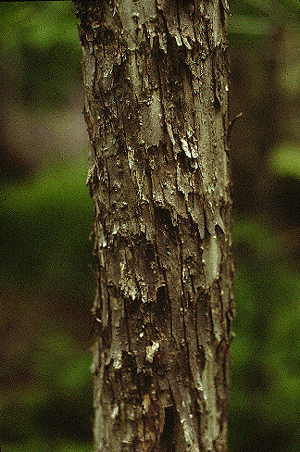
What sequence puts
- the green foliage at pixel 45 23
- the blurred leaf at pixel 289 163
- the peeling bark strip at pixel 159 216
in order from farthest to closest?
the blurred leaf at pixel 289 163 < the green foliage at pixel 45 23 < the peeling bark strip at pixel 159 216

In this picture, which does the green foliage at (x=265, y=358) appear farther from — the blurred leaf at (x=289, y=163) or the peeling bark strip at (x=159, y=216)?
the peeling bark strip at (x=159, y=216)

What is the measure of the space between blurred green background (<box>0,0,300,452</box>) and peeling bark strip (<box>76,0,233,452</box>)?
1.09 metres

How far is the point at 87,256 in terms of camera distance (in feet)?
14.7

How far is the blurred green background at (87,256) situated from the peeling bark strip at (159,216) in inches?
43.1

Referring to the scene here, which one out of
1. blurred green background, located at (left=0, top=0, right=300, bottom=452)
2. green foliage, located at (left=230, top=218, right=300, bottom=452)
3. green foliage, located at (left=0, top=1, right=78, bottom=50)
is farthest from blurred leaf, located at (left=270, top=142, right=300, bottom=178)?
green foliage, located at (left=0, top=1, right=78, bottom=50)

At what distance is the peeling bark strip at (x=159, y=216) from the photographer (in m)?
1.17

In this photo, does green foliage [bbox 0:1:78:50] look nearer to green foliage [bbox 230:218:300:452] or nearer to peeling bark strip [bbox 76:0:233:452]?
peeling bark strip [bbox 76:0:233:452]

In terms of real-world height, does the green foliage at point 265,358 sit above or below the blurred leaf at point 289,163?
below

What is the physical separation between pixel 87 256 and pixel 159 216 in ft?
10.8

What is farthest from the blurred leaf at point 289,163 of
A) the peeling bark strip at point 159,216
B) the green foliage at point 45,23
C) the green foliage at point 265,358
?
the green foliage at point 45,23

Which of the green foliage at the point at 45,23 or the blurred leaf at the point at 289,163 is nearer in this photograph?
the green foliage at the point at 45,23

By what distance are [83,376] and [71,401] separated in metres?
0.31

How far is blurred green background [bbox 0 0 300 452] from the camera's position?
2.71 metres

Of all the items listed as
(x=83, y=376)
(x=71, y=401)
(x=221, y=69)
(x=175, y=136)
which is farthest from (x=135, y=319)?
(x=71, y=401)
